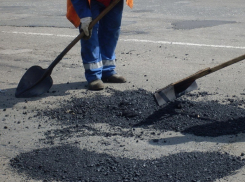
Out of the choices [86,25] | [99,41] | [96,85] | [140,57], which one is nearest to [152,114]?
[96,85]

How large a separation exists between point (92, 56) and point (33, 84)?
0.80 m

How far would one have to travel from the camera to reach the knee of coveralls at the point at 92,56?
18.4ft

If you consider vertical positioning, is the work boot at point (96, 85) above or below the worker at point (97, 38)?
below

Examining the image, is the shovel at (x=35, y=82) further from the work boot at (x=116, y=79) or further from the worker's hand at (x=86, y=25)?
the work boot at (x=116, y=79)

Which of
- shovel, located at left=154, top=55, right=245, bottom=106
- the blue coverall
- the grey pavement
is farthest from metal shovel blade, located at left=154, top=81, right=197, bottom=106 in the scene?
the blue coverall

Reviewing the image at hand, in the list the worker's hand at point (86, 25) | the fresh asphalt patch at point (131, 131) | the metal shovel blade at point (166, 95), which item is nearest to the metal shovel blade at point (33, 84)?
the fresh asphalt patch at point (131, 131)

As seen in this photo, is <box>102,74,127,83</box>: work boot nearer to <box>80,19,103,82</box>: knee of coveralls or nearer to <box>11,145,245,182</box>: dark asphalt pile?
<box>80,19,103,82</box>: knee of coveralls

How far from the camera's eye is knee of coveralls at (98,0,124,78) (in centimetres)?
576

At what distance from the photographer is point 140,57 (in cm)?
727

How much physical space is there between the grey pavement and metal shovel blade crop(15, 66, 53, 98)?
0.12 m

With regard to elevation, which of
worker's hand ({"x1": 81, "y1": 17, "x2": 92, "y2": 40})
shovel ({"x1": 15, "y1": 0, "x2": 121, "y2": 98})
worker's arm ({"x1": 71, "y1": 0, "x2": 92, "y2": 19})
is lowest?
shovel ({"x1": 15, "y1": 0, "x2": 121, "y2": 98})

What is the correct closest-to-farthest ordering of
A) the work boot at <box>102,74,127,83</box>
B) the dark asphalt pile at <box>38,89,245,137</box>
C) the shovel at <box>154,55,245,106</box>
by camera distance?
1. the dark asphalt pile at <box>38,89,245,137</box>
2. the shovel at <box>154,55,245,106</box>
3. the work boot at <box>102,74,127,83</box>

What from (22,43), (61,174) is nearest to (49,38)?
(22,43)

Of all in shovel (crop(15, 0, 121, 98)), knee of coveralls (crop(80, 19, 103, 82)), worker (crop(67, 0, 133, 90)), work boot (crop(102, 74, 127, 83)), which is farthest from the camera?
work boot (crop(102, 74, 127, 83))
